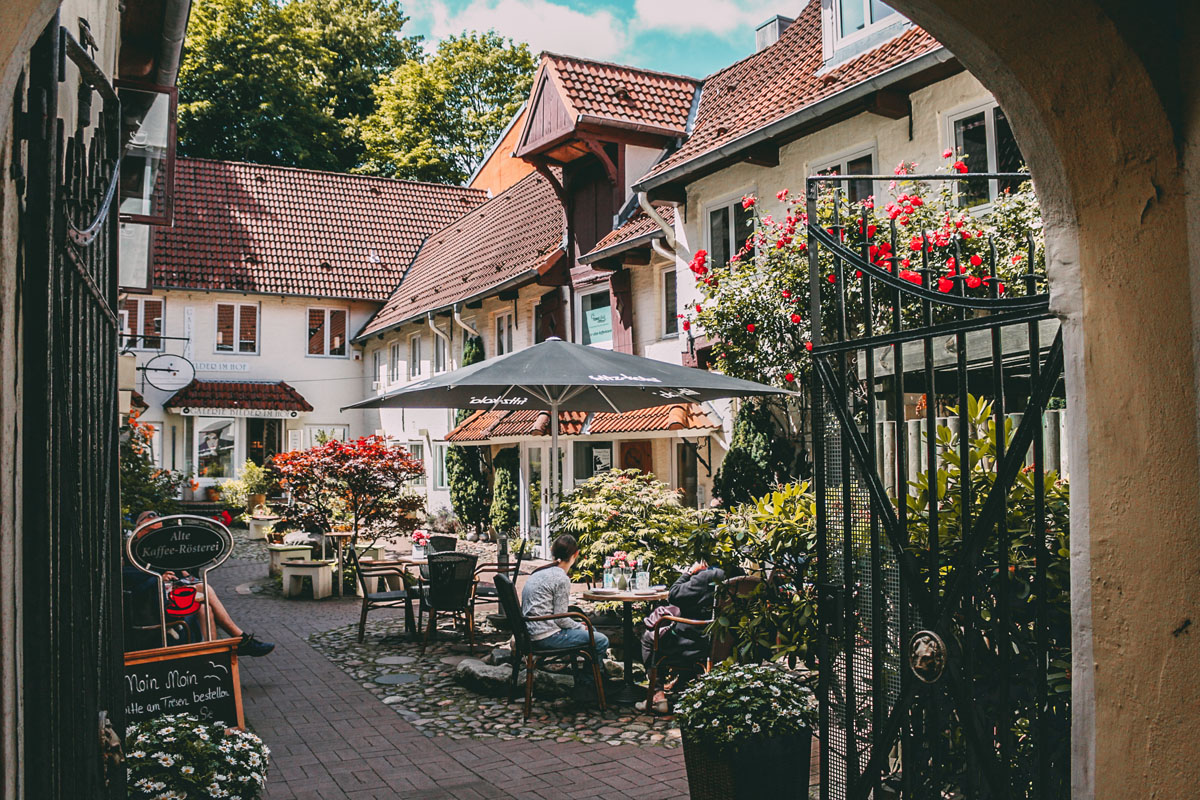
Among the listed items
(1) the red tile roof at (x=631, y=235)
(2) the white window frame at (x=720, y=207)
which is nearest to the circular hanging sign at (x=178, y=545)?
(2) the white window frame at (x=720, y=207)

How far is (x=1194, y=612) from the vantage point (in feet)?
Answer: 6.70

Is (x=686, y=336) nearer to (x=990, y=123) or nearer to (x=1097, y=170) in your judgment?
(x=990, y=123)

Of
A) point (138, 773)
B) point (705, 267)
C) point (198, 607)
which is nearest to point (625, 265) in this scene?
point (705, 267)

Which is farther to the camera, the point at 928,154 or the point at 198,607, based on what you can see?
the point at 928,154

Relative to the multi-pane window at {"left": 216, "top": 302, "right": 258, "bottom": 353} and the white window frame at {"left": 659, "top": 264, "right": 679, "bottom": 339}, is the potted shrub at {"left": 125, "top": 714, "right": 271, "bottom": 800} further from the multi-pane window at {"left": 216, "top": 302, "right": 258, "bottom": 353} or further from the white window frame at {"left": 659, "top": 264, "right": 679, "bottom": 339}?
the multi-pane window at {"left": 216, "top": 302, "right": 258, "bottom": 353}

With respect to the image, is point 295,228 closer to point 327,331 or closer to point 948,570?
point 327,331

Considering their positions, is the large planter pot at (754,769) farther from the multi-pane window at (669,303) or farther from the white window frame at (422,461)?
the white window frame at (422,461)

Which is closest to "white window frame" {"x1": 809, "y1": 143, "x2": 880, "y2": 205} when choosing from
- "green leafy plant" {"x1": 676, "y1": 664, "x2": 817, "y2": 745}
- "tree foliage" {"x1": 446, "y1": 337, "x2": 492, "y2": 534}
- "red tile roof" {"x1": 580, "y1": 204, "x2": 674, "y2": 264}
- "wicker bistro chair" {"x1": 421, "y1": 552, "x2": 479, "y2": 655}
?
"red tile roof" {"x1": 580, "y1": 204, "x2": 674, "y2": 264}

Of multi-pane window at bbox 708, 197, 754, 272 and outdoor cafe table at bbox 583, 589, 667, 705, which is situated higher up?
multi-pane window at bbox 708, 197, 754, 272

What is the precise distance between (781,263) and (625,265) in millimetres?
6851

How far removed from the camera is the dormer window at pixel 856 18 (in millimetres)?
12039

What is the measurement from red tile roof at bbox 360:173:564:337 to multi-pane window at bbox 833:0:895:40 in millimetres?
7248

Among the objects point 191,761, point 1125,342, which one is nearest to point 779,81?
point 191,761

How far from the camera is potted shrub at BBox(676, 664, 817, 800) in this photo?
14.6 feet
